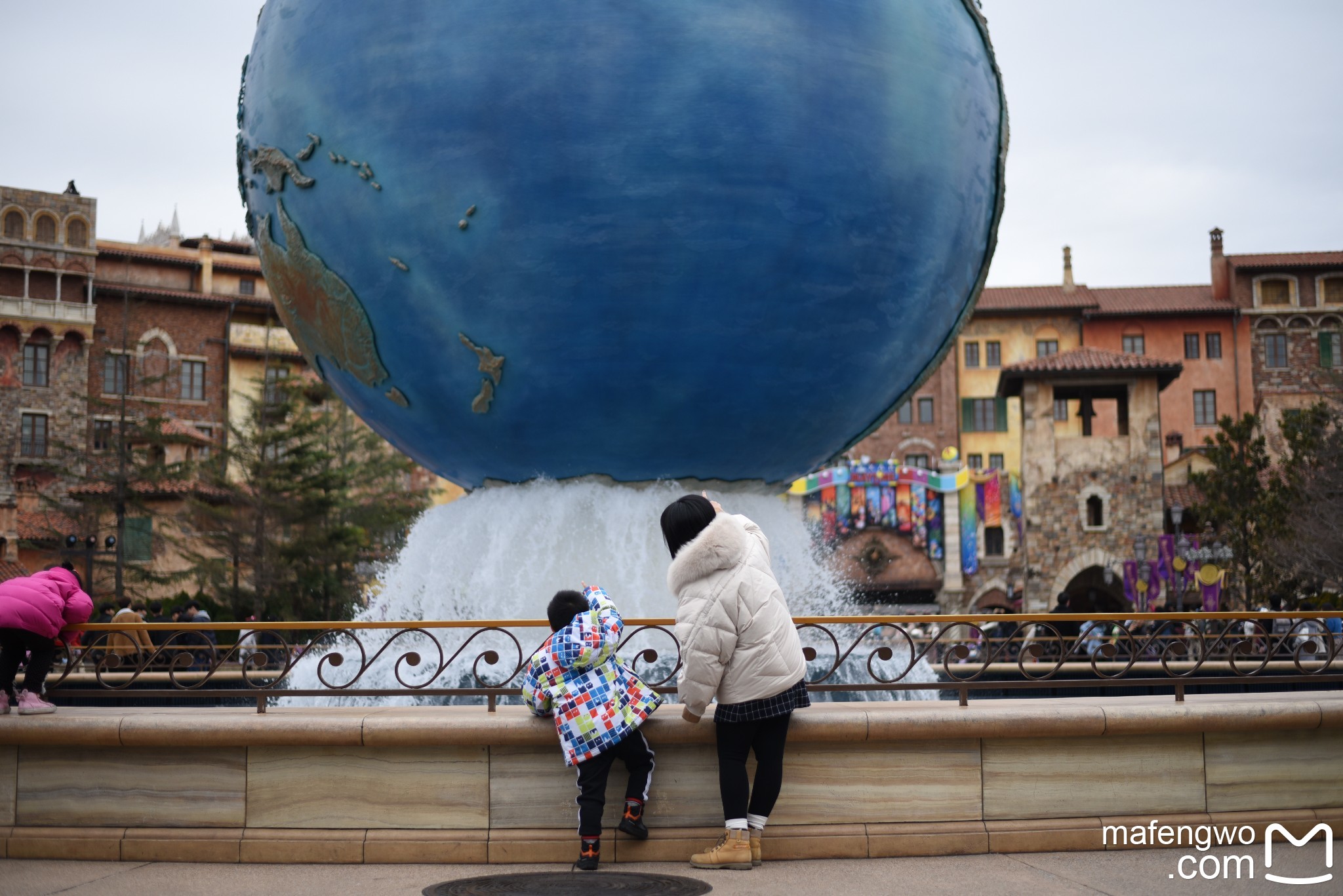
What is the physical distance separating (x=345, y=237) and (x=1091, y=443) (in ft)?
99.4

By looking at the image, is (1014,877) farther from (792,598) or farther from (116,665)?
(116,665)

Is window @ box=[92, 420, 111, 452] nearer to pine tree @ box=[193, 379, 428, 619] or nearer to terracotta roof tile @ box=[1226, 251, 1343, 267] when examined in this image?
pine tree @ box=[193, 379, 428, 619]

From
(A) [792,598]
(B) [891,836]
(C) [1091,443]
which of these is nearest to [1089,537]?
(C) [1091,443]

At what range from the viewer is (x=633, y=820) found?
455 centimetres

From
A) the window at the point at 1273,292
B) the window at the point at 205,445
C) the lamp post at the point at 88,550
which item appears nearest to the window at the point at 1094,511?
the window at the point at 1273,292

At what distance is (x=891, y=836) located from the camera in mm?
4625

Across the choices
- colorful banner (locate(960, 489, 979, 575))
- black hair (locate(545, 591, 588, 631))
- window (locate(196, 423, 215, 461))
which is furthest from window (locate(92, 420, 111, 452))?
black hair (locate(545, 591, 588, 631))

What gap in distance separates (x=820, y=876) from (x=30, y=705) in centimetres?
325

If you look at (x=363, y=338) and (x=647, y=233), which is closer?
(x=647, y=233)

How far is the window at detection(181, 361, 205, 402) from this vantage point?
38.6 m

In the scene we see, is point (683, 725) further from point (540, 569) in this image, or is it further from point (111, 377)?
point (111, 377)

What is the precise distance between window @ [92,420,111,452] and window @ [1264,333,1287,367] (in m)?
35.5

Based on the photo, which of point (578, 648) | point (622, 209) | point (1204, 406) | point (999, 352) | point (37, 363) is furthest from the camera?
point (1204, 406)

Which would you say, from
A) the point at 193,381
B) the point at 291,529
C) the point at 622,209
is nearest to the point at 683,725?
the point at 622,209
